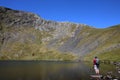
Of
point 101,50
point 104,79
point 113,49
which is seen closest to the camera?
point 104,79

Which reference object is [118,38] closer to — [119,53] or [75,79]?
[119,53]

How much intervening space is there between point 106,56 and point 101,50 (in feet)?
74.6

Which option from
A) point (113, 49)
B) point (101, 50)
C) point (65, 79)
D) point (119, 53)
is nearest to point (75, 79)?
point (65, 79)

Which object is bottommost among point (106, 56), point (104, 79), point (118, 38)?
point (104, 79)

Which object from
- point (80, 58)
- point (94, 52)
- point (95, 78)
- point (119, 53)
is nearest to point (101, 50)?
point (94, 52)

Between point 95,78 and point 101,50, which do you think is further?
point 101,50

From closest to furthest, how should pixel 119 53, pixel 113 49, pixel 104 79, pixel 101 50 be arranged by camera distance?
pixel 104 79
pixel 119 53
pixel 113 49
pixel 101 50

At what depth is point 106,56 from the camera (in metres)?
170

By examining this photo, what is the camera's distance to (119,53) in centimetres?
16100

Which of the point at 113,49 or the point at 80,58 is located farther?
the point at 80,58

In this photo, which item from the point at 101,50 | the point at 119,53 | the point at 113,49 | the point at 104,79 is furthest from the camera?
the point at 101,50

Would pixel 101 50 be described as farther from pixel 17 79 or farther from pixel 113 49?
pixel 17 79

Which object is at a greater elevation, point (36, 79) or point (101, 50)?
→ point (101, 50)

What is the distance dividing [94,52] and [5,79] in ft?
506
